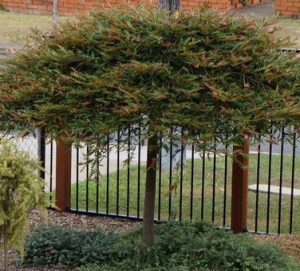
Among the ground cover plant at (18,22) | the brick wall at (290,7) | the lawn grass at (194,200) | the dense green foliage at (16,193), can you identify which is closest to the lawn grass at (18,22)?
the ground cover plant at (18,22)

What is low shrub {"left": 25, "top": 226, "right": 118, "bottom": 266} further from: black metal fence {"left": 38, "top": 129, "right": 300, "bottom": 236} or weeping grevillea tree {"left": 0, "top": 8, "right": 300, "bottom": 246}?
weeping grevillea tree {"left": 0, "top": 8, "right": 300, "bottom": 246}

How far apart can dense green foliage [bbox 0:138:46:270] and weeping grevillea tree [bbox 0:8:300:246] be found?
0.35 m

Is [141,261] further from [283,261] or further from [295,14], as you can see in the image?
[295,14]

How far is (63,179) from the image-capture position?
24.5ft

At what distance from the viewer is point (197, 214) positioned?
7730mm

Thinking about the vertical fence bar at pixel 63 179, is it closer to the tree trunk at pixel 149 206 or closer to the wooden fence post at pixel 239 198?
the wooden fence post at pixel 239 198

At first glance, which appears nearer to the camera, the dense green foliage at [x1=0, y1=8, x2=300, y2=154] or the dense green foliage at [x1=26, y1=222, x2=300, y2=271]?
the dense green foliage at [x1=0, y1=8, x2=300, y2=154]

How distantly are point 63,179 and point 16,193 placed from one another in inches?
115

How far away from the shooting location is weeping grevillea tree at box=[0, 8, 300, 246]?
4.69 m

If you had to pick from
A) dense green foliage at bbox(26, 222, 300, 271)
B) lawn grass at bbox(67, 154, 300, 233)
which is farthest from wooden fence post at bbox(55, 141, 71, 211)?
dense green foliage at bbox(26, 222, 300, 271)

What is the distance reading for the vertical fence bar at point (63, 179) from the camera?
7.44 meters

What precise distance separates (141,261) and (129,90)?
52.9 inches

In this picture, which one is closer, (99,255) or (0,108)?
(0,108)

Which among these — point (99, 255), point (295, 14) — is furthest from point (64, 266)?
point (295, 14)
